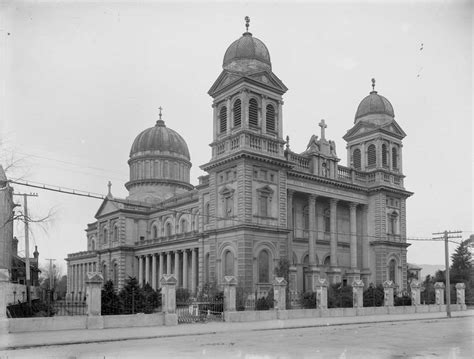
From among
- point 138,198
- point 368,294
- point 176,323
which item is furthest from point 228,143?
point 138,198

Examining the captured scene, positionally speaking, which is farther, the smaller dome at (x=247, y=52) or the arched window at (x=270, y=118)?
the arched window at (x=270, y=118)

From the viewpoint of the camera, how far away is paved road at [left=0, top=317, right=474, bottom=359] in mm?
18195

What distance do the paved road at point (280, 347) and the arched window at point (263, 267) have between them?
67.5ft

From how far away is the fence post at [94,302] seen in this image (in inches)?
1088

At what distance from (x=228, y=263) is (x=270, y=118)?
1289 cm

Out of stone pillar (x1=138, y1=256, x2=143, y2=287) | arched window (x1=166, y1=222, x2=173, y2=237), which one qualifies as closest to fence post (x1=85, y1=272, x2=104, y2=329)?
arched window (x1=166, y1=222, x2=173, y2=237)

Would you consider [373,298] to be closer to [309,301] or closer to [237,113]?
[309,301]

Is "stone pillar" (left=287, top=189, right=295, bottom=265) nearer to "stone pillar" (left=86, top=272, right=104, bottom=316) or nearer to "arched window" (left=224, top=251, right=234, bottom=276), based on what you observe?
"arched window" (left=224, top=251, right=234, bottom=276)

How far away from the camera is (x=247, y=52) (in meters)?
48.7

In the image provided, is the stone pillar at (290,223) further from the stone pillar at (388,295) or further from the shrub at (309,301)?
the stone pillar at (388,295)

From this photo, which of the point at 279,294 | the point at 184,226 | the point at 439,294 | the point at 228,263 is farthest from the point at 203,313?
the point at 184,226

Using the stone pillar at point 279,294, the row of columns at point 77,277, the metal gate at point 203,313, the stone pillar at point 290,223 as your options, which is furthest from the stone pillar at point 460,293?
the row of columns at point 77,277

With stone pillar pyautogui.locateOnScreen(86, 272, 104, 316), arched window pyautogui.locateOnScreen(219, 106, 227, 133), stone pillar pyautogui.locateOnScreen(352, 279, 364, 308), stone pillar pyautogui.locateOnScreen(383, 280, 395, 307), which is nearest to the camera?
stone pillar pyautogui.locateOnScreen(86, 272, 104, 316)

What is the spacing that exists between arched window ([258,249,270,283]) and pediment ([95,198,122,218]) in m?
31.7
